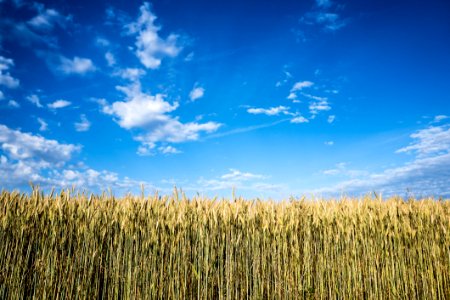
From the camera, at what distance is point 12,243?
3.82 meters

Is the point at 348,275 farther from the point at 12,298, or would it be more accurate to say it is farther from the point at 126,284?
the point at 12,298

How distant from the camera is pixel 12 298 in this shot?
364 centimetres

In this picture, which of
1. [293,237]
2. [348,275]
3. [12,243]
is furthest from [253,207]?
[12,243]

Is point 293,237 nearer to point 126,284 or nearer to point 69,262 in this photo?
point 126,284

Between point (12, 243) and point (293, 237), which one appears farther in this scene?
point (293, 237)

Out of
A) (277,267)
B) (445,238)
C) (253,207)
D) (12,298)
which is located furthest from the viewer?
(445,238)

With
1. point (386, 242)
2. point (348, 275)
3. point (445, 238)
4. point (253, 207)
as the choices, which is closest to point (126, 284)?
point (253, 207)

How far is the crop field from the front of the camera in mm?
3729

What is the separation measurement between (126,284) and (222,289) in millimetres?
1154

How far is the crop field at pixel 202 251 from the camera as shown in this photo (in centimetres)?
373

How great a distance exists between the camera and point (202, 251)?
12.8 feet

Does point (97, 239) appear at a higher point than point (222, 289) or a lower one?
higher

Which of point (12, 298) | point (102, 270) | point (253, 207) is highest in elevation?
point (253, 207)

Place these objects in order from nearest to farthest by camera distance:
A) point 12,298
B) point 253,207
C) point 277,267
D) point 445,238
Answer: point 12,298
point 277,267
point 253,207
point 445,238
